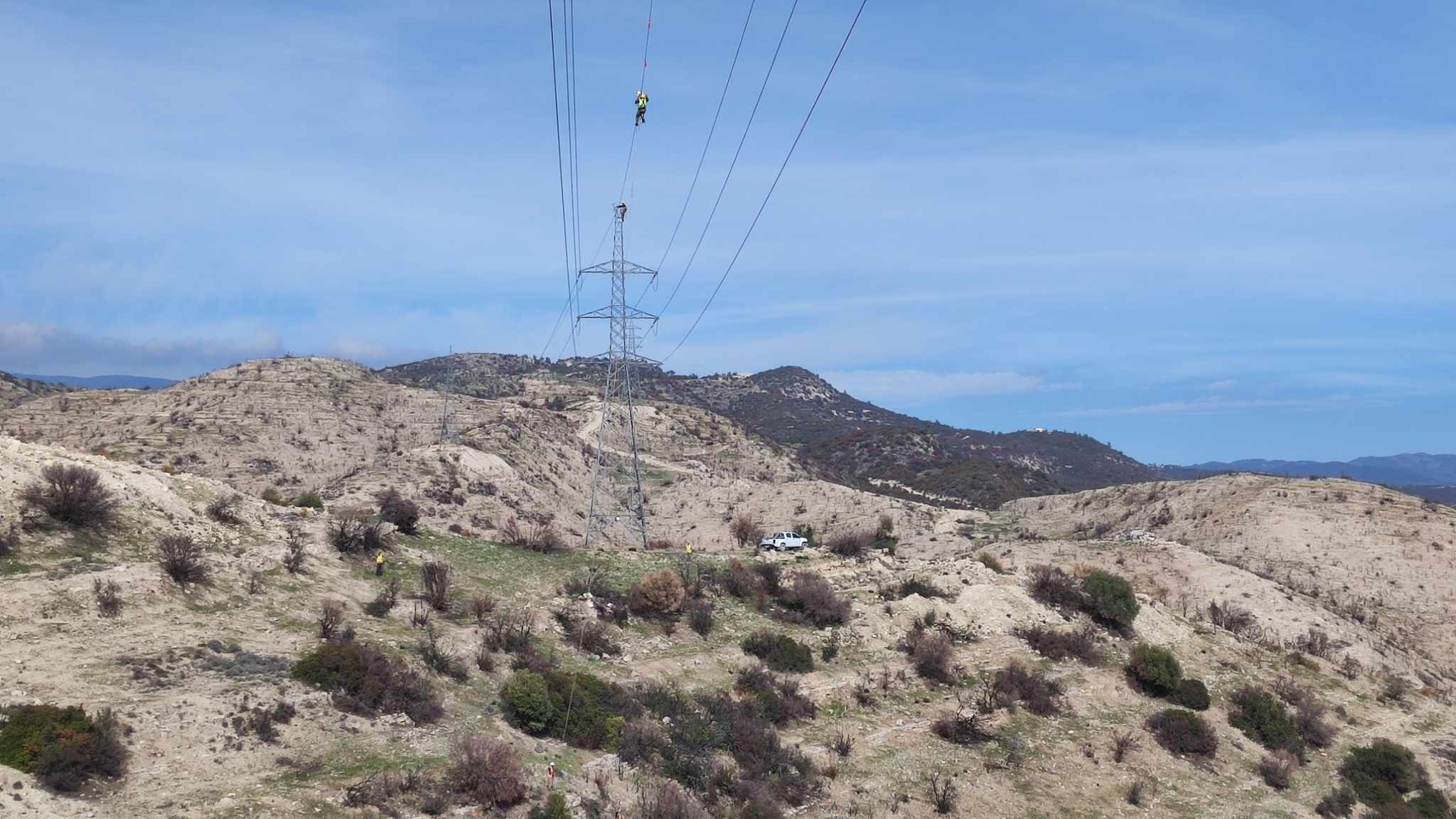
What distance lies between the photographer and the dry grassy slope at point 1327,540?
55.3 m

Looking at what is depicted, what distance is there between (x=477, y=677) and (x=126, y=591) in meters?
9.26

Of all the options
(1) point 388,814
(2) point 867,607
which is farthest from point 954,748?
(1) point 388,814

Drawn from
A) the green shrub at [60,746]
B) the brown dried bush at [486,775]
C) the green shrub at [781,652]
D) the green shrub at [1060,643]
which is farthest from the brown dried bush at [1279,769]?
the green shrub at [60,746]

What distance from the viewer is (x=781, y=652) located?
1303 inches

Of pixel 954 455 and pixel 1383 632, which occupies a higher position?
pixel 954 455

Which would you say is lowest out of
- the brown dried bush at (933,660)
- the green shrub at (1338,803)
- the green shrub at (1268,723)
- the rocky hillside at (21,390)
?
the green shrub at (1338,803)

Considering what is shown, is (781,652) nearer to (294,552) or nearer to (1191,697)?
(1191,697)

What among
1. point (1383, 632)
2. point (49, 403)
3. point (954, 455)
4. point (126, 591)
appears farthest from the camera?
point (954, 455)

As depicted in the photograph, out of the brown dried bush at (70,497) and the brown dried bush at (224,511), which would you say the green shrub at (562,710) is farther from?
the brown dried bush at (70,497)

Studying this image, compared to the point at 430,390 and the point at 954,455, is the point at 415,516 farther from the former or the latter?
the point at 954,455

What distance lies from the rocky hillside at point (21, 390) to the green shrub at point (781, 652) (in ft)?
328

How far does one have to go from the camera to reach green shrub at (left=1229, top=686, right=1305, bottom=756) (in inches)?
1323

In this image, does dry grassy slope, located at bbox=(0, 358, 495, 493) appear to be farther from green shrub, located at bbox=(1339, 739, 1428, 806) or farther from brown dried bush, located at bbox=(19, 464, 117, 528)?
green shrub, located at bbox=(1339, 739, 1428, 806)

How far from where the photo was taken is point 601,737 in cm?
2441
